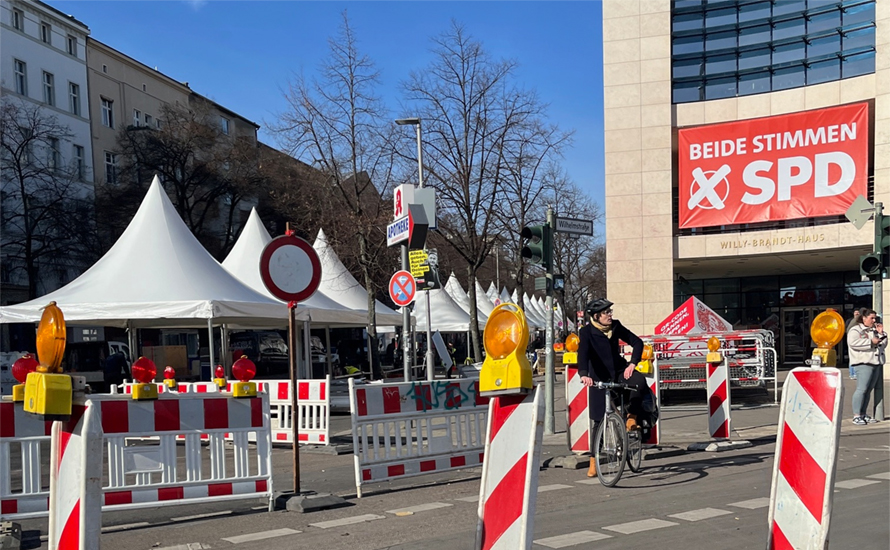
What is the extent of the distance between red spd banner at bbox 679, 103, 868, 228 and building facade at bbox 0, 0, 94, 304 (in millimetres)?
25797

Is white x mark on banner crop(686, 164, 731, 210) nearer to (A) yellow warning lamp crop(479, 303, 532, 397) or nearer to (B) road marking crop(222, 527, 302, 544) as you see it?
(B) road marking crop(222, 527, 302, 544)

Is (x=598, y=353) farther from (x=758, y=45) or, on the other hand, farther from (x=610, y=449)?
(x=758, y=45)

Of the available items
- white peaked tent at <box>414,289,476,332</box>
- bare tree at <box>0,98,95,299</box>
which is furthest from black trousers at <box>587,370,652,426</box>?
bare tree at <box>0,98,95,299</box>

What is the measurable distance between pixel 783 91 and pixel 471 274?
11.4 meters

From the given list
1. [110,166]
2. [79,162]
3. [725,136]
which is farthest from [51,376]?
[110,166]

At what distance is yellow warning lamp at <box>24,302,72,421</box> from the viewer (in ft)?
11.8

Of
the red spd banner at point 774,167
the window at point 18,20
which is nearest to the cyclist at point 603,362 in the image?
the red spd banner at point 774,167

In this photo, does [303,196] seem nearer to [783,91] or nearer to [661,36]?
[661,36]

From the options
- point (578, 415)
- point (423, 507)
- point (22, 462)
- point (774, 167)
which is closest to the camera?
point (22, 462)

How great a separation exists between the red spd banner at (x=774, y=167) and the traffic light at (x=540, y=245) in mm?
17441

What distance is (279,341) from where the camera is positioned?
3950 centimetres

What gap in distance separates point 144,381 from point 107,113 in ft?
160

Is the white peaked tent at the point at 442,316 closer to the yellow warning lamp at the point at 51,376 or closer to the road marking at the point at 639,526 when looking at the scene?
the road marking at the point at 639,526

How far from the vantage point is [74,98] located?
161ft
